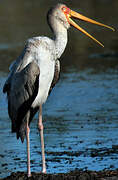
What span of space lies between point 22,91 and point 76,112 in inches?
174

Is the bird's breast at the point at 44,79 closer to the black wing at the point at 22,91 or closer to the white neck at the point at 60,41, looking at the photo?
the black wing at the point at 22,91

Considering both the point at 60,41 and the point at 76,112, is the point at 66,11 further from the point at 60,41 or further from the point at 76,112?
the point at 76,112

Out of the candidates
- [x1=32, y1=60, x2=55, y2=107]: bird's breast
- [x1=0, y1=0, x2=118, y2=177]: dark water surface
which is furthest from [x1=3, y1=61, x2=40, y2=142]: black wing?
[x1=0, y1=0, x2=118, y2=177]: dark water surface

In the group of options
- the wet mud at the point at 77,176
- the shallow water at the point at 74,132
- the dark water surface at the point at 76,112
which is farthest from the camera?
the dark water surface at the point at 76,112

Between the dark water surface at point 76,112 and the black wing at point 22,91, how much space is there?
0.94m

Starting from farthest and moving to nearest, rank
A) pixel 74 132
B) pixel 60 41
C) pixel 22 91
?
1. pixel 74 132
2. pixel 60 41
3. pixel 22 91

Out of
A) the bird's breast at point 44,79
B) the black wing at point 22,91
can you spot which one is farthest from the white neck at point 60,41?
the black wing at point 22,91

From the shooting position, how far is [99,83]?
14.7m

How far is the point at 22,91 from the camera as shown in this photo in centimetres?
746

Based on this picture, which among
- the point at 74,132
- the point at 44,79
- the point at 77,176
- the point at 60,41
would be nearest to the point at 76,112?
the point at 74,132

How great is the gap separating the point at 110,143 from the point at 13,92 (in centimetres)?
237

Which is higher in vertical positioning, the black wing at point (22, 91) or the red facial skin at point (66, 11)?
the red facial skin at point (66, 11)

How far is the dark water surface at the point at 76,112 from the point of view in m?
8.52

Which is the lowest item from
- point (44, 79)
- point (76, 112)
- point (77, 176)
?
point (76, 112)
